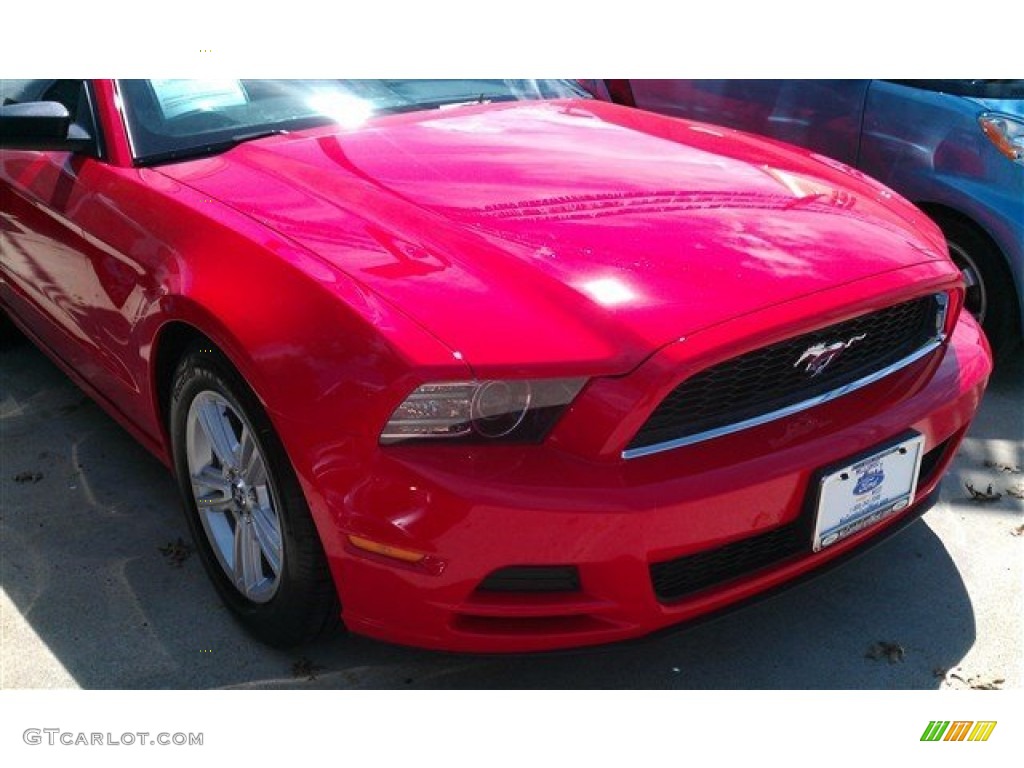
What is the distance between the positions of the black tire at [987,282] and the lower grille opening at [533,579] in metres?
2.43

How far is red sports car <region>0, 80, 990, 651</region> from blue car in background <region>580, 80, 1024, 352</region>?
3.69 feet

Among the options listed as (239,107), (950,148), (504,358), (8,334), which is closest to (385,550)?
(504,358)

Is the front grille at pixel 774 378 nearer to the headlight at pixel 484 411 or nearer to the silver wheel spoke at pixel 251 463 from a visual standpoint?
the headlight at pixel 484 411

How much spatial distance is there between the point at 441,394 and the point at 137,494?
164 centimetres

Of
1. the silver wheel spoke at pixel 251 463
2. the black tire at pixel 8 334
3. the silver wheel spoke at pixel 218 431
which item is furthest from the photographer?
the black tire at pixel 8 334

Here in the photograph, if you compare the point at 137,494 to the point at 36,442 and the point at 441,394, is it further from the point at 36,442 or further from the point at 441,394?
the point at 441,394

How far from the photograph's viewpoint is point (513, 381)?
2.11m

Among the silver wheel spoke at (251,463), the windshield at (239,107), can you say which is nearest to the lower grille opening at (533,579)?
the silver wheel spoke at (251,463)

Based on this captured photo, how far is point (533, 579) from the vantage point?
7.03 feet

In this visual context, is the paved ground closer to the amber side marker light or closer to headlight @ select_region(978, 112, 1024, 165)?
the amber side marker light

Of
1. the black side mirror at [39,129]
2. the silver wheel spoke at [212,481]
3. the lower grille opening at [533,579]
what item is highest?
the black side mirror at [39,129]

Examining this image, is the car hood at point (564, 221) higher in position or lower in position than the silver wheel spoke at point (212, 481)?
higher

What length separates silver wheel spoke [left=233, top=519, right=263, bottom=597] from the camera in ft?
8.59

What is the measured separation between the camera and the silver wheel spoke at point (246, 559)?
8.59 feet
